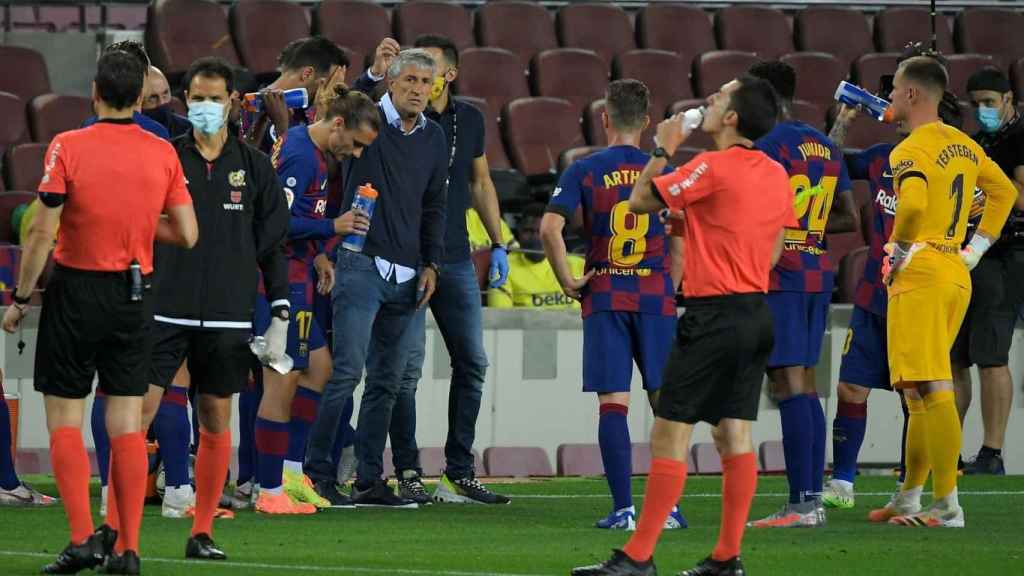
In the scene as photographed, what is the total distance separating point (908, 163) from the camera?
26.2 feet

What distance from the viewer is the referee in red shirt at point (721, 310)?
625cm

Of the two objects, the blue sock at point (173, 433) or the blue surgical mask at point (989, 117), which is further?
the blue surgical mask at point (989, 117)

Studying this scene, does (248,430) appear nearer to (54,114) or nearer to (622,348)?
(622,348)

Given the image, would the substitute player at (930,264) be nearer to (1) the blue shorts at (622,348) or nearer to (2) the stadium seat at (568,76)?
(1) the blue shorts at (622,348)

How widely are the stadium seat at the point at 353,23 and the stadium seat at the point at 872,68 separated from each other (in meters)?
3.94

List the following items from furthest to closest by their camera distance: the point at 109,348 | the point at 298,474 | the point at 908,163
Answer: the point at 298,474 < the point at 908,163 < the point at 109,348

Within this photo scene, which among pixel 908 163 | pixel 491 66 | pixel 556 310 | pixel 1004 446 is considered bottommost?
pixel 1004 446

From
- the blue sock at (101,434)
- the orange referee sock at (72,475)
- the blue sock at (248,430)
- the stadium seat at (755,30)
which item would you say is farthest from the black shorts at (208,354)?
the stadium seat at (755,30)

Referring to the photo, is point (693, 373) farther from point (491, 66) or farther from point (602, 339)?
point (491, 66)

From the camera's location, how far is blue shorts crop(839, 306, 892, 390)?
30.3 ft

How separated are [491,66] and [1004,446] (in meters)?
5.10

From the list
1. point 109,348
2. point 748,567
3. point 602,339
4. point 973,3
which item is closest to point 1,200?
point 602,339

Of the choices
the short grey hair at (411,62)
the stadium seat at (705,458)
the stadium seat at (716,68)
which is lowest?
the stadium seat at (705,458)

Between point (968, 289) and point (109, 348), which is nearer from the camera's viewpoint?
point (109, 348)
